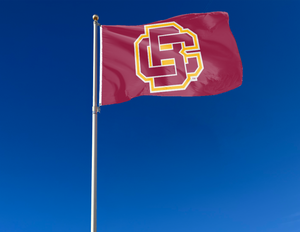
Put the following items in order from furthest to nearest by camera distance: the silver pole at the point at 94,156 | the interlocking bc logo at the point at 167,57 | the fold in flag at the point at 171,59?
the interlocking bc logo at the point at 167,57 → the fold in flag at the point at 171,59 → the silver pole at the point at 94,156

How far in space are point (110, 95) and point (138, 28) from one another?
395 centimetres

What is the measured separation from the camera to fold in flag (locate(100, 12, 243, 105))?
38.4ft

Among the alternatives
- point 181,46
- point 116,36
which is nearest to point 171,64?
point 181,46

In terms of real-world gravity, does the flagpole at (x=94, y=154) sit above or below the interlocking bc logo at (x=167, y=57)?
below

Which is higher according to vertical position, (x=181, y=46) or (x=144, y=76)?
(x=181, y=46)

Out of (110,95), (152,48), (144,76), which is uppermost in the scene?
(152,48)

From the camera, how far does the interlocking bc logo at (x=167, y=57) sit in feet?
39.0

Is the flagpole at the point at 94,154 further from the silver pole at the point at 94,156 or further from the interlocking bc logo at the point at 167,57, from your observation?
the interlocking bc logo at the point at 167,57

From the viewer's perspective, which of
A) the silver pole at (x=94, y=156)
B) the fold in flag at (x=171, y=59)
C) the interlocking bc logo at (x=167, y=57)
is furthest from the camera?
the interlocking bc logo at (x=167, y=57)

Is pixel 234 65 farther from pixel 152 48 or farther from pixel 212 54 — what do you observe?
pixel 152 48

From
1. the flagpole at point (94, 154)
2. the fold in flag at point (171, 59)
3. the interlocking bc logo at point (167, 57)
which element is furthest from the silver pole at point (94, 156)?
the interlocking bc logo at point (167, 57)

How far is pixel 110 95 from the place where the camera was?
1139cm

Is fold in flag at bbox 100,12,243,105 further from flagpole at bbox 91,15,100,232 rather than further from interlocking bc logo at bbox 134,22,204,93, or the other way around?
flagpole at bbox 91,15,100,232

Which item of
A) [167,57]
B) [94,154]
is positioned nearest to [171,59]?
[167,57]
